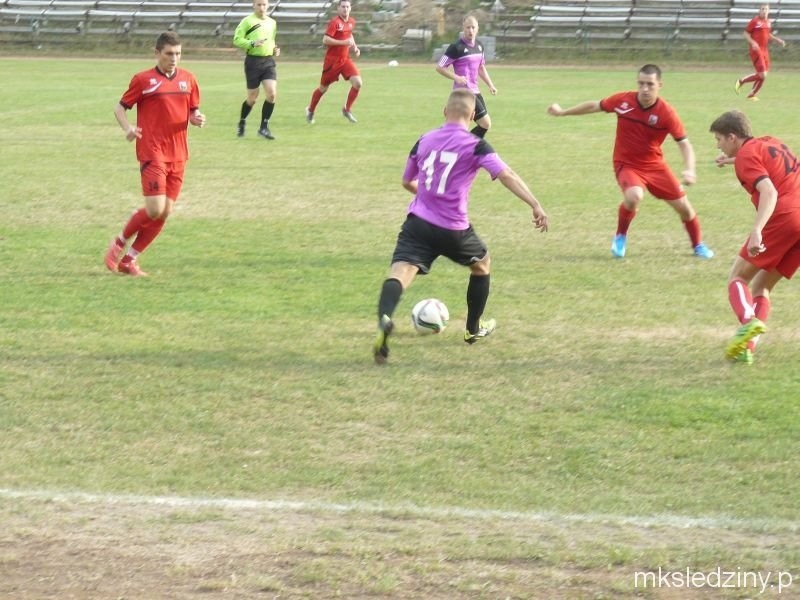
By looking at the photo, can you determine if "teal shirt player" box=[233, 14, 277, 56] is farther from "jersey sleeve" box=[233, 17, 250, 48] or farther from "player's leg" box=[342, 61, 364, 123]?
"player's leg" box=[342, 61, 364, 123]

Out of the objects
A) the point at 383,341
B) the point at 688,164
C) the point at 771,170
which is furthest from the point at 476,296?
the point at 688,164

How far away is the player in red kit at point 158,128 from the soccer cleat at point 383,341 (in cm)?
311

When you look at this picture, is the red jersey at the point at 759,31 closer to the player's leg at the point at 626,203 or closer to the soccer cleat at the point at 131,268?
the player's leg at the point at 626,203

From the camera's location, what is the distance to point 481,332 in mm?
8016

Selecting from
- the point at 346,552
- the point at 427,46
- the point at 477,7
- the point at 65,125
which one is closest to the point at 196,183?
the point at 65,125

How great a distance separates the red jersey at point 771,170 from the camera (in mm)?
7227

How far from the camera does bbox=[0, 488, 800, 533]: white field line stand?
5125 mm

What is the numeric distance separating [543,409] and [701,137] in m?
12.6

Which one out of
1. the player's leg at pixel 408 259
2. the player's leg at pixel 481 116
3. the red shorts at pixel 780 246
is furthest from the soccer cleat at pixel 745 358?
the player's leg at pixel 481 116

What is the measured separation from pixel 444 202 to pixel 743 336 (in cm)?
198

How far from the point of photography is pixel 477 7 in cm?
4219

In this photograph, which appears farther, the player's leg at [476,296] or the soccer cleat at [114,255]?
the soccer cleat at [114,255]

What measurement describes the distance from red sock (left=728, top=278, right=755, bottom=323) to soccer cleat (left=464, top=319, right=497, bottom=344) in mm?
1553

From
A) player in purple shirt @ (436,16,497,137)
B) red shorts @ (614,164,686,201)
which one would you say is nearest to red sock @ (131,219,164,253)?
red shorts @ (614,164,686,201)
